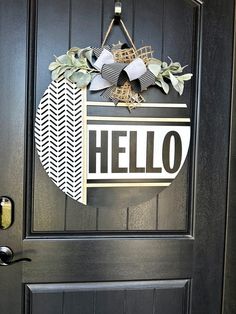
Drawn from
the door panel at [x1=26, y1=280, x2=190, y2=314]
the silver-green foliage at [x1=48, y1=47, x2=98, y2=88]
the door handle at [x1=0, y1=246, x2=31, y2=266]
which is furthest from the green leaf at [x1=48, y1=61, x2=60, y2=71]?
the door panel at [x1=26, y1=280, x2=190, y2=314]

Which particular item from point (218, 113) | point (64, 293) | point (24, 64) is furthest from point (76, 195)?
point (218, 113)

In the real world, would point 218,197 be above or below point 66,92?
below

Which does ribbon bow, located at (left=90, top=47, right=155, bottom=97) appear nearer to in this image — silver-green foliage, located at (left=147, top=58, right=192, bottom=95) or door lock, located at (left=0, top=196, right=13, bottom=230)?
silver-green foliage, located at (left=147, top=58, right=192, bottom=95)

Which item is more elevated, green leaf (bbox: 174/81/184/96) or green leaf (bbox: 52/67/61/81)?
green leaf (bbox: 52/67/61/81)

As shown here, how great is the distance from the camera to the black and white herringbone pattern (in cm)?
138

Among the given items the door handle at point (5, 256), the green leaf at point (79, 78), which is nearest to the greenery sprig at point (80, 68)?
the green leaf at point (79, 78)

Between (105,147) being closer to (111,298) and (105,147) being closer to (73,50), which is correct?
(73,50)

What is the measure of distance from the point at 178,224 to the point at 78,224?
0.37m

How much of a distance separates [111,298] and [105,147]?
0.55m

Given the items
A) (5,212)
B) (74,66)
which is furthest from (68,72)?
(5,212)

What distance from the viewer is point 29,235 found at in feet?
4.61

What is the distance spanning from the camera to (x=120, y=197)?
144cm

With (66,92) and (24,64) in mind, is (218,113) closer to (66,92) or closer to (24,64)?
(66,92)

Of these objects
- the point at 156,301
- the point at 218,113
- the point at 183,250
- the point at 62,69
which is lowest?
the point at 156,301
